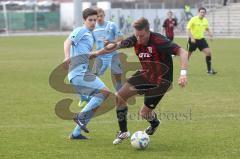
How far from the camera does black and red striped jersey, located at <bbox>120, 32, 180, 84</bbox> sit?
873cm

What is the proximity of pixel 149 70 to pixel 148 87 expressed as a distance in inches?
10.3

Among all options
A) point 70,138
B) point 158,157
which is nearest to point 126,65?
point 70,138

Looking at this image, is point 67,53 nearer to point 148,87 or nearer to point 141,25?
point 148,87

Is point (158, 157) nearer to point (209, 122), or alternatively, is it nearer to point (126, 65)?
point (209, 122)

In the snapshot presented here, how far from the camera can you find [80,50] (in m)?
10.1

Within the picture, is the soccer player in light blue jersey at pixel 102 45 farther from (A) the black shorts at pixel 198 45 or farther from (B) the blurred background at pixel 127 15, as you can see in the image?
(B) the blurred background at pixel 127 15

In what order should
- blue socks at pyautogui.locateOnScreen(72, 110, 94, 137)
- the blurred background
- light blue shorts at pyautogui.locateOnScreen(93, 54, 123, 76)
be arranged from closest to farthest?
blue socks at pyautogui.locateOnScreen(72, 110, 94, 137) < light blue shorts at pyautogui.locateOnScreen(93, 54, 123, 76) < the blurred background

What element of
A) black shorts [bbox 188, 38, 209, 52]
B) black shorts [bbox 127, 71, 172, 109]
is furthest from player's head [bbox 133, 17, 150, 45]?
black shorts [bbox 188, 38, 209, 52]

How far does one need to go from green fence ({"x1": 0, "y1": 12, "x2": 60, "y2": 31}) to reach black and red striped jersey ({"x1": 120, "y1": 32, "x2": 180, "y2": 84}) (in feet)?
A: 208

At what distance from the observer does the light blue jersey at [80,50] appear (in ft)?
32.0

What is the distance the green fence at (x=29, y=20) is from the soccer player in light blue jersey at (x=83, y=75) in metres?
62.2

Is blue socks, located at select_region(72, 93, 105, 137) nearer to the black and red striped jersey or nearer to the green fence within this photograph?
the black and red striped jersey

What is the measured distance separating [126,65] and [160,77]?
15.9ft

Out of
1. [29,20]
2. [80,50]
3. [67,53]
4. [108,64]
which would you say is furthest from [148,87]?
[29,20]
